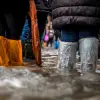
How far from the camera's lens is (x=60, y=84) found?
2.51 meters

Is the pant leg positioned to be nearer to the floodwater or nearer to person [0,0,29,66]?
the floodwater

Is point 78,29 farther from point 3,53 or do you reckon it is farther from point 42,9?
point 42,9

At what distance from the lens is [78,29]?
2.88 metres

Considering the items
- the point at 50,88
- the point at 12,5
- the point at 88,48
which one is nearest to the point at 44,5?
the point at 12,5

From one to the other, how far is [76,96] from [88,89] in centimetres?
26

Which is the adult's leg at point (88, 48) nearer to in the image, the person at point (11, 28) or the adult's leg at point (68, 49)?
the adult's leg at point (68, 49)

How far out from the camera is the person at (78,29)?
9.09ft

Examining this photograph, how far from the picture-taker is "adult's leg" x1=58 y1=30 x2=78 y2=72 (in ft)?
9.46

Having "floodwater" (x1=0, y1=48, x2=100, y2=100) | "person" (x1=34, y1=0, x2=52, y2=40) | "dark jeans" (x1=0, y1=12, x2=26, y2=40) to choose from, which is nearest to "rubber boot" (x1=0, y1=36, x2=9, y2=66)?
"dark jeans" (x1=0, y1=12, x2=26, y2=40)

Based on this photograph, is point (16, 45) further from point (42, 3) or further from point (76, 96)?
point (76, 96)

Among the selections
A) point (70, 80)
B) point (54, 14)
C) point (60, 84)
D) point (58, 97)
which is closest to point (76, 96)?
point (58, 97)

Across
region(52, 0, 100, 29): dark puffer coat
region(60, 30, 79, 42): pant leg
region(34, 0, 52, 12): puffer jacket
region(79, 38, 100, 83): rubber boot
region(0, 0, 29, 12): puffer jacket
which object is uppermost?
region(34, 0, 52, 12): puffer jacket

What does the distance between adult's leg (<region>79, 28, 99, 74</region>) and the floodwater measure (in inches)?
3.6

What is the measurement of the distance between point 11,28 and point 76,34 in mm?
1373
